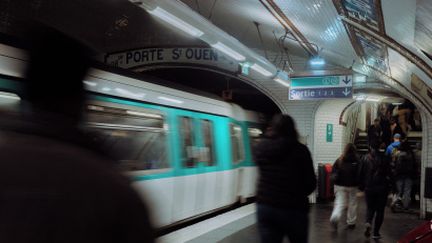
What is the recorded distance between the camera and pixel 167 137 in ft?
24.4

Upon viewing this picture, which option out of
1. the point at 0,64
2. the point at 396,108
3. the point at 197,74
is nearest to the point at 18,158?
the point at 0,64

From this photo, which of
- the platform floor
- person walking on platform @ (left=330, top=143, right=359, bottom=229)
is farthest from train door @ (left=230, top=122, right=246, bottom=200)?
person walking on platform @ (left=330, top=143, right=359, bottom=229)

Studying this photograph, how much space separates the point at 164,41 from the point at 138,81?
310 inches

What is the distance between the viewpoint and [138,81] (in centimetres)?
679

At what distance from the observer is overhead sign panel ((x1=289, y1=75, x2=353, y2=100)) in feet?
34.8

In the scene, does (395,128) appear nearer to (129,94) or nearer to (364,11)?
(364,11)

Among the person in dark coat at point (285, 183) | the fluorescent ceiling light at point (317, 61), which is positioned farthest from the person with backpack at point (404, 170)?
the person in dark coat at point (285, 183)

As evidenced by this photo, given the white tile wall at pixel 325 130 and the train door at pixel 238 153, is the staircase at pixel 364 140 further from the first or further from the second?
the train door at pixel 238 153

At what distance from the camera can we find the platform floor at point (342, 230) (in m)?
7.76

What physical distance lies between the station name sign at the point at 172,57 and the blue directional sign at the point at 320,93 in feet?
10.7

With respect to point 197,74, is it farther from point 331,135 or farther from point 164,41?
point 331,135

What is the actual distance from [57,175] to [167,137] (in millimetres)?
6489

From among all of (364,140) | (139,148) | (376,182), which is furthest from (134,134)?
(364,140)

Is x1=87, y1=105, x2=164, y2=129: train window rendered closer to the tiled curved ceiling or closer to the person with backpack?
the tiled curved ceiling
